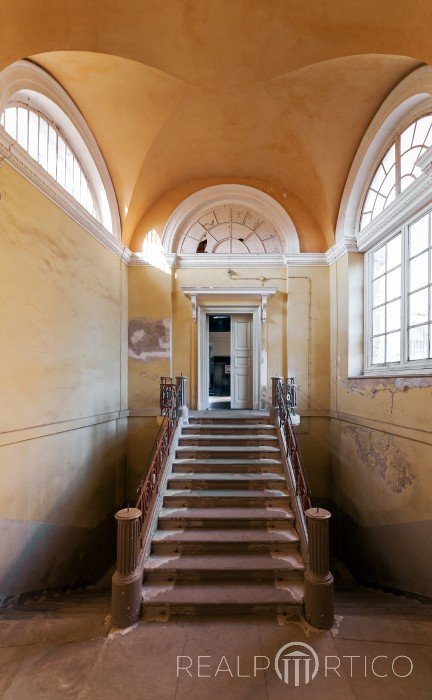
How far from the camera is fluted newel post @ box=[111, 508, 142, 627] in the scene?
3.35m

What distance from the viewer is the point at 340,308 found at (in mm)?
6844

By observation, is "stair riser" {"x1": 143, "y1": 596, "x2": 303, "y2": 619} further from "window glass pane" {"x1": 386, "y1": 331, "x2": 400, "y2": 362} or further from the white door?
the white door

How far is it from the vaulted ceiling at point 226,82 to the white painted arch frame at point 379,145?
0.20 m

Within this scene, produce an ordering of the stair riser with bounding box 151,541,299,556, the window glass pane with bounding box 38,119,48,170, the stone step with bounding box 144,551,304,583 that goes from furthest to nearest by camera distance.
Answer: the window glass pane with bounding box 38,119,48,170 < the stair riser with bounding box 151,541,299,556 < the stone step with bounding box 144,551,304,583

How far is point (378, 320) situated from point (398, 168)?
98.8 inches

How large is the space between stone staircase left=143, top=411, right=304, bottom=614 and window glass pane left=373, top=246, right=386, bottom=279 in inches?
139

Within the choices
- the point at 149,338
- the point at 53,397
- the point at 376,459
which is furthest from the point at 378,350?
the point at 53,397

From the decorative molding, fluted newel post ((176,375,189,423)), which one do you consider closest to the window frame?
the decorative molding

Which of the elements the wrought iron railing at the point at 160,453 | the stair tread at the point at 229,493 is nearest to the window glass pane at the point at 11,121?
the wrought iron railing at the point at 160,453

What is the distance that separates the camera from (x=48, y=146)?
5238mm

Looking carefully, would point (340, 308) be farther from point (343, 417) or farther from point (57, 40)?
point (57, 40)

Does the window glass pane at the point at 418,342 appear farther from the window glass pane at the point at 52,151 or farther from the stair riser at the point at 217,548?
the window glass pane at the point at 52,151

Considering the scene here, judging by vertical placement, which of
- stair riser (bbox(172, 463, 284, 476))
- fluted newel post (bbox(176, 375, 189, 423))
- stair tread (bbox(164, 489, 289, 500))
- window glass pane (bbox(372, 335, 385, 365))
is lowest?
stair tread (bbox(164, 489, 289, 500))

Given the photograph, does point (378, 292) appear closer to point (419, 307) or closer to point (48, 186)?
point (419, 307)
